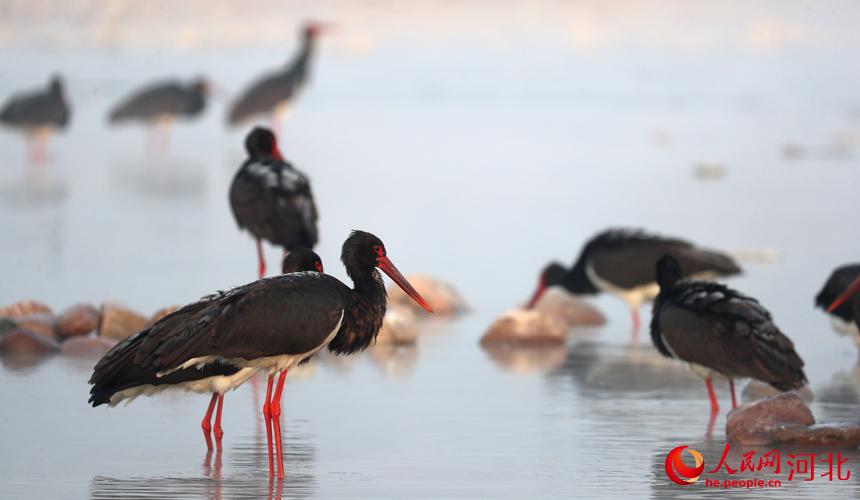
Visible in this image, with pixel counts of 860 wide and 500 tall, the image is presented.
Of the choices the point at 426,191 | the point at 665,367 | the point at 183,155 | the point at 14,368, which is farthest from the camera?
the point at 183,155

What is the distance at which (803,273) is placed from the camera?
1591 centimetres

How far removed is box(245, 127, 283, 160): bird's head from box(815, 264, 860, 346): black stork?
4.21 m

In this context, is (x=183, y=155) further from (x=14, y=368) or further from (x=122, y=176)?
(x=14, y=368)

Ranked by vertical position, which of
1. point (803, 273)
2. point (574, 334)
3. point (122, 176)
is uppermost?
point (122, 176)

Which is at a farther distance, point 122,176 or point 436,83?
point 436,83

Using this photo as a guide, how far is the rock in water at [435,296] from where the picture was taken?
1377cm

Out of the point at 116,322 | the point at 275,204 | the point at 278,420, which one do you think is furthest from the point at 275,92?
the point at 278,420

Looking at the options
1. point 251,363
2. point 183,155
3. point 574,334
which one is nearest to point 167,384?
point 251,363

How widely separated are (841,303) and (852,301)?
154mm

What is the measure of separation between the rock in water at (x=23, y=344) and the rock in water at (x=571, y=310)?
4106mm

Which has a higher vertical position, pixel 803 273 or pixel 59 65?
pixel 59 65

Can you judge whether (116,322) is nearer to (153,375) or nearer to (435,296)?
(435,296)

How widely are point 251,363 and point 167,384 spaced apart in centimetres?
41

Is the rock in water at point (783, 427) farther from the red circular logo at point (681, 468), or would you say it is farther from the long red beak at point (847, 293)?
the long red beak at point (847, 293)
